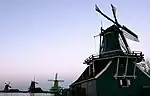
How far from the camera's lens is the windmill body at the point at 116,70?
2588 cm

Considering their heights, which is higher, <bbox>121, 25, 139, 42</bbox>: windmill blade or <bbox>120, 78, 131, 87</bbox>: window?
<bbox>121, 25, 139, 42</bbox>: windmill blade

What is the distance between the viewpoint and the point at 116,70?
26484 mm

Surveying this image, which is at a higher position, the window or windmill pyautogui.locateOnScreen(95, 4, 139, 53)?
windmill pyautogui.locateOnScreen(95, 4, 139, 53)

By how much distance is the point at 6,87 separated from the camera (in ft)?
337

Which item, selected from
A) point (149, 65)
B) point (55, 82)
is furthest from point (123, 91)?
point (55, 82)

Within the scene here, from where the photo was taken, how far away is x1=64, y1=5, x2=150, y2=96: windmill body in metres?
25.9

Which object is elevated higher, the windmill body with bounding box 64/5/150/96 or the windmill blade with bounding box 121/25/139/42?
the windmill blade with bounding box 121/25/139/42

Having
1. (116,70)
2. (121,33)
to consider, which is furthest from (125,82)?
(121,33)

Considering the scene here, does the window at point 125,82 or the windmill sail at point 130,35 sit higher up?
the windmill sail at point 130,35

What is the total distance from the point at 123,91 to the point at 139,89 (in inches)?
88.6

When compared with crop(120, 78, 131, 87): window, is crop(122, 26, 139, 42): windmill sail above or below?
above

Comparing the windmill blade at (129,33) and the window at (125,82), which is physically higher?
the windmill blade at (129,33)

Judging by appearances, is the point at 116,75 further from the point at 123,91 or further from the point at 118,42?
the point at 118,42

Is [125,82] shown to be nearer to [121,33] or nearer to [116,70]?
[116,70]
